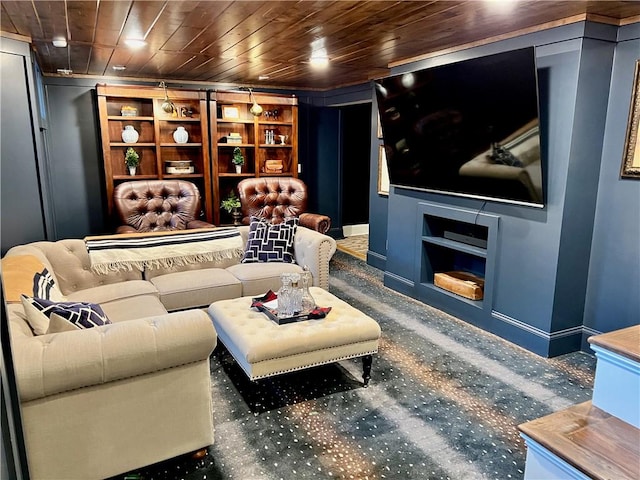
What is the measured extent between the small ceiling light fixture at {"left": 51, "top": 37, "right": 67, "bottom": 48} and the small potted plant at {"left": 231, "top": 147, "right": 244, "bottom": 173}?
2.49 meters

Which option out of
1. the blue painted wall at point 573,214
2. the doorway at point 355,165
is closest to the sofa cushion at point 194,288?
the blue painted wall at point 573,214

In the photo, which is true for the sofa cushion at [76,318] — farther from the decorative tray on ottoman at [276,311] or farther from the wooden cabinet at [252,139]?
the wooden cabinet at [252,139]

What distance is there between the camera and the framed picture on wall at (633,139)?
2836 mm

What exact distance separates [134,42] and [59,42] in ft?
1.79

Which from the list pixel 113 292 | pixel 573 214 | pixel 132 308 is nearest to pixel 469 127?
pixel 573 214

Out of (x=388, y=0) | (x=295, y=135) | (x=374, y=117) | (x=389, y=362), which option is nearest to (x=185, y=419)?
(x=389, y=362)

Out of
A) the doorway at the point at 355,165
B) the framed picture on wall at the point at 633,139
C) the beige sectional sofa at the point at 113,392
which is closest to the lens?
the beige sectional sofa at the point at 113,392

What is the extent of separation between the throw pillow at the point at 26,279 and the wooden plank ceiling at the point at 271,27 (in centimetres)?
140

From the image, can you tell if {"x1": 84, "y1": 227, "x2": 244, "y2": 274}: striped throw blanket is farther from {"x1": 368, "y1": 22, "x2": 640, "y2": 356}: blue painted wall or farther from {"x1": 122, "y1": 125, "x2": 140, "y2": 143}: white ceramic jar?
{"x1": 368, "y1": 22, "x2": 640, "y2": 356}: blue painted wall

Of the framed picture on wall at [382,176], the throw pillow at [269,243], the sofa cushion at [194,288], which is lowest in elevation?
the sofa cushion at [194,288]

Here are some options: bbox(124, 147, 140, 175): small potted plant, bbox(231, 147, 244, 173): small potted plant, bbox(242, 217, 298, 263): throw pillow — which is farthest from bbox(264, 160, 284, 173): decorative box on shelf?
bbox(242, 217, 298, 263): throw pillow

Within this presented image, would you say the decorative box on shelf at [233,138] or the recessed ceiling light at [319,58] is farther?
the decorative box on shelf at [233,138]

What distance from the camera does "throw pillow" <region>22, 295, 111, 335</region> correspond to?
75.5 inches

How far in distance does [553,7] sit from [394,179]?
2.19 meters
